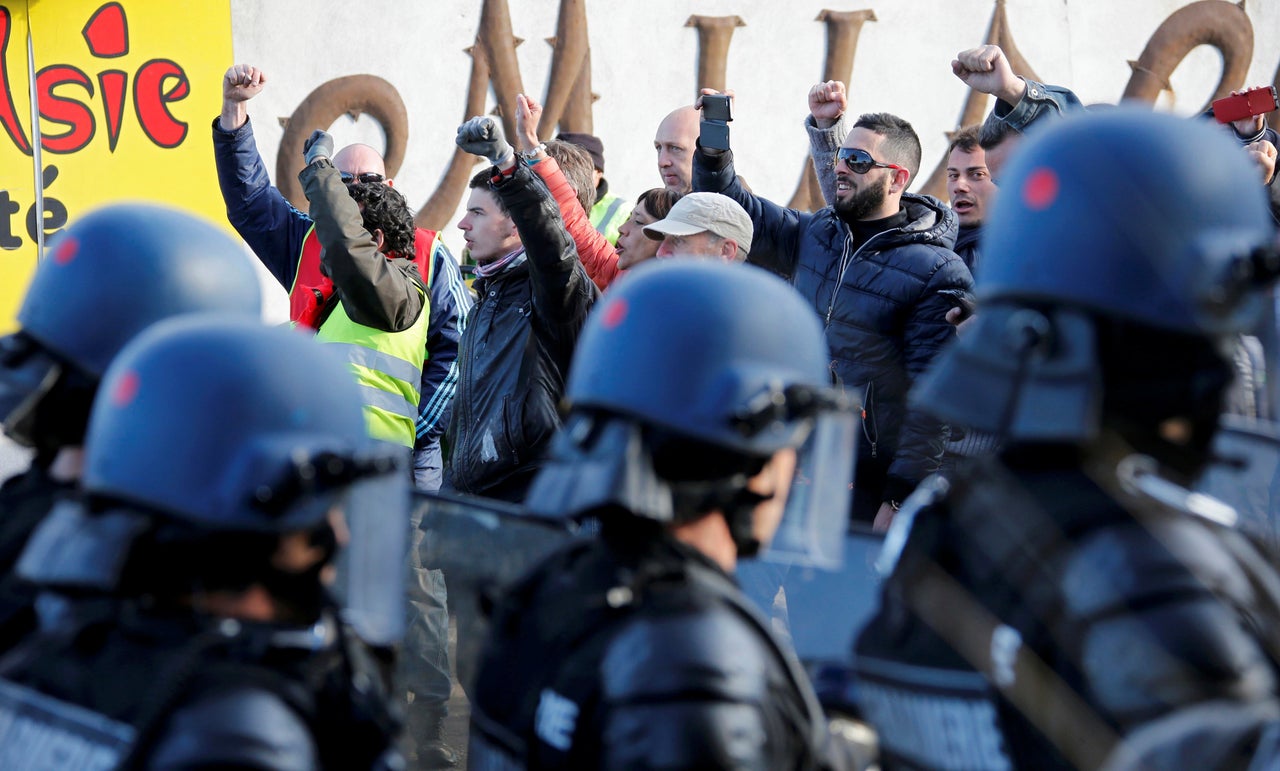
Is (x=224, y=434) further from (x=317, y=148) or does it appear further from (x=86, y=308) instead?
(x=317, y=148)

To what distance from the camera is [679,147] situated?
5.51 meters

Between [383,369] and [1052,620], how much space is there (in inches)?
119

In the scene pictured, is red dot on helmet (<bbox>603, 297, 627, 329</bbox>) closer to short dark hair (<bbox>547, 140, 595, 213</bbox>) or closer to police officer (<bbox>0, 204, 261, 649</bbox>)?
police officer (<bbox>0, 204, 261, 649</bbox>)

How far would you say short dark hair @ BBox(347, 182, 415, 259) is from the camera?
14.5 feet

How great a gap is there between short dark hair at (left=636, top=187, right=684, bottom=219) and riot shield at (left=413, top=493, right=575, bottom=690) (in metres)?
2.22

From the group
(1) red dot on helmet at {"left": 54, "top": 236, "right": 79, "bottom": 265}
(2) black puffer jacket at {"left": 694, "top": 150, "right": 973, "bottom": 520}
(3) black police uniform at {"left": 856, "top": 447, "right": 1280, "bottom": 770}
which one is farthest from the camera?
(2) black puffer jacket at {"left": 694, "top": 150, "right": 973, "bottom": 520}

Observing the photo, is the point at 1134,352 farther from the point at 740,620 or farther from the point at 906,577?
the point at 740,620

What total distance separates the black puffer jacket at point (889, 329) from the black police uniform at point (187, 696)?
8.47 ft

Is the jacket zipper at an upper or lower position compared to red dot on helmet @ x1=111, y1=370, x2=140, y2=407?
lower

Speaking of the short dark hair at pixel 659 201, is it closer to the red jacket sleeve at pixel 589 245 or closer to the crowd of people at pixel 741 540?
the red jacket sleeve at pixel 589 245

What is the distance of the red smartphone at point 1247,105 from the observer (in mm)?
4430

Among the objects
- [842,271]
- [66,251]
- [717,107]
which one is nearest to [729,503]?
[66,251]

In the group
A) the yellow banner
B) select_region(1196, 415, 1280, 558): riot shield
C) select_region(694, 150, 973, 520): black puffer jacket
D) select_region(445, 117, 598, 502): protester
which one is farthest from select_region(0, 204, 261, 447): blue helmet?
the yellow banner

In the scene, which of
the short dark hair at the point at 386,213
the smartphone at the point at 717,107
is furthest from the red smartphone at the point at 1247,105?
the short dark hair at the point at 386,213
